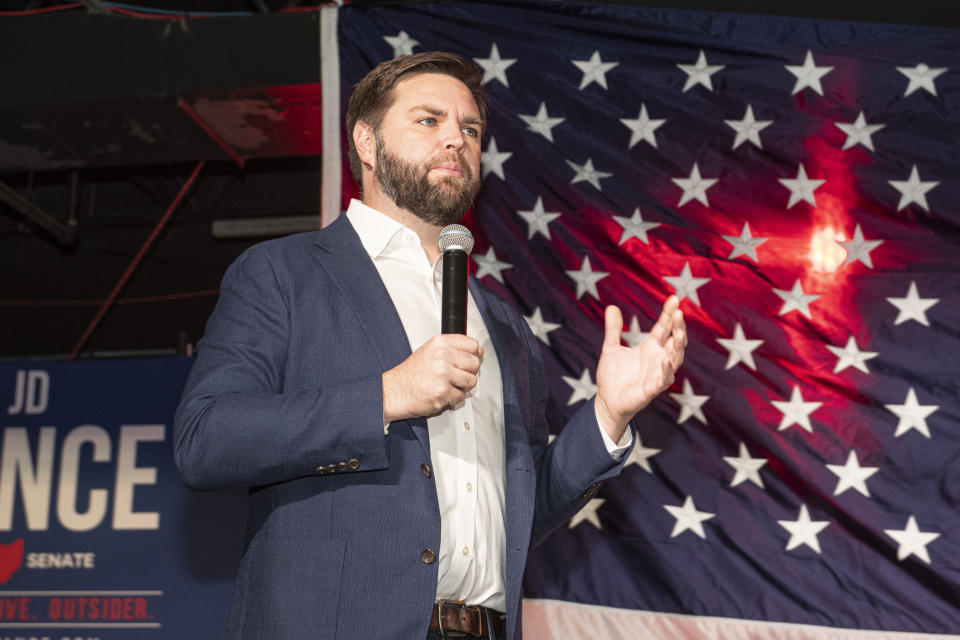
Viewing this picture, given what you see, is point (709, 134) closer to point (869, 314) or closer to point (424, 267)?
point (869, 314)

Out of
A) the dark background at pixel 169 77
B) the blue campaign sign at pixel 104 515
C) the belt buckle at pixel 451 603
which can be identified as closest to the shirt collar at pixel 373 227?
the belt buckle at pixel 451 603

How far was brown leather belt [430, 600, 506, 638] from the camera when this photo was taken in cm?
146

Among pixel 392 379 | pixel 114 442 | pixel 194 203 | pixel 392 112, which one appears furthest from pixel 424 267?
pixel 194 203

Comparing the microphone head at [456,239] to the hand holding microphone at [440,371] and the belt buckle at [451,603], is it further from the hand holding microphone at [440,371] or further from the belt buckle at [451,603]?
the belt buckle at [451,603]

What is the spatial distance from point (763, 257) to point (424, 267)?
1962 millimetres

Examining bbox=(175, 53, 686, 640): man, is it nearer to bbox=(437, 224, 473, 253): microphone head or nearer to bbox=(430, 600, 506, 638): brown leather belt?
bbox=(430, 600, 506, 638): brown leather belt

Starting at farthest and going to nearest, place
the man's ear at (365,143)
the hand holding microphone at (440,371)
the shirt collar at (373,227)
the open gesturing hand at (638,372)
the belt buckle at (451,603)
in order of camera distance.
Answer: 1. the man's ear at (365,143)
2. the shirt collar at (373,227)
3. the open gesturing hand at (638,372)
4. the belt buckle at (451,603)
5. the hand holding microphone at (440,371)

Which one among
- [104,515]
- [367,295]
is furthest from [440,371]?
[104,515]

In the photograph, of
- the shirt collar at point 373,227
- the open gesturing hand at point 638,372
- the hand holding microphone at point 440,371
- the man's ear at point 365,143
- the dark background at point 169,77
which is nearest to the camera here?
the hand holding microphone at point 440,371

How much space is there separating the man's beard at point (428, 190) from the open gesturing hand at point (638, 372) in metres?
0.42

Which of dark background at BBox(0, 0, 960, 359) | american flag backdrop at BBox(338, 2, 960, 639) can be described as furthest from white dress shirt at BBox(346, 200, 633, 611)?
dark background at BBox(0, 0, 960, 359)

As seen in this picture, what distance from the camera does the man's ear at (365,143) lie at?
203 cm

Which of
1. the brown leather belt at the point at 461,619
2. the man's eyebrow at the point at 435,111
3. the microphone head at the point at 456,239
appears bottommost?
the brown leather belt at the point at 461,619

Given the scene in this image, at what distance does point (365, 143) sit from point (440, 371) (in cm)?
90
